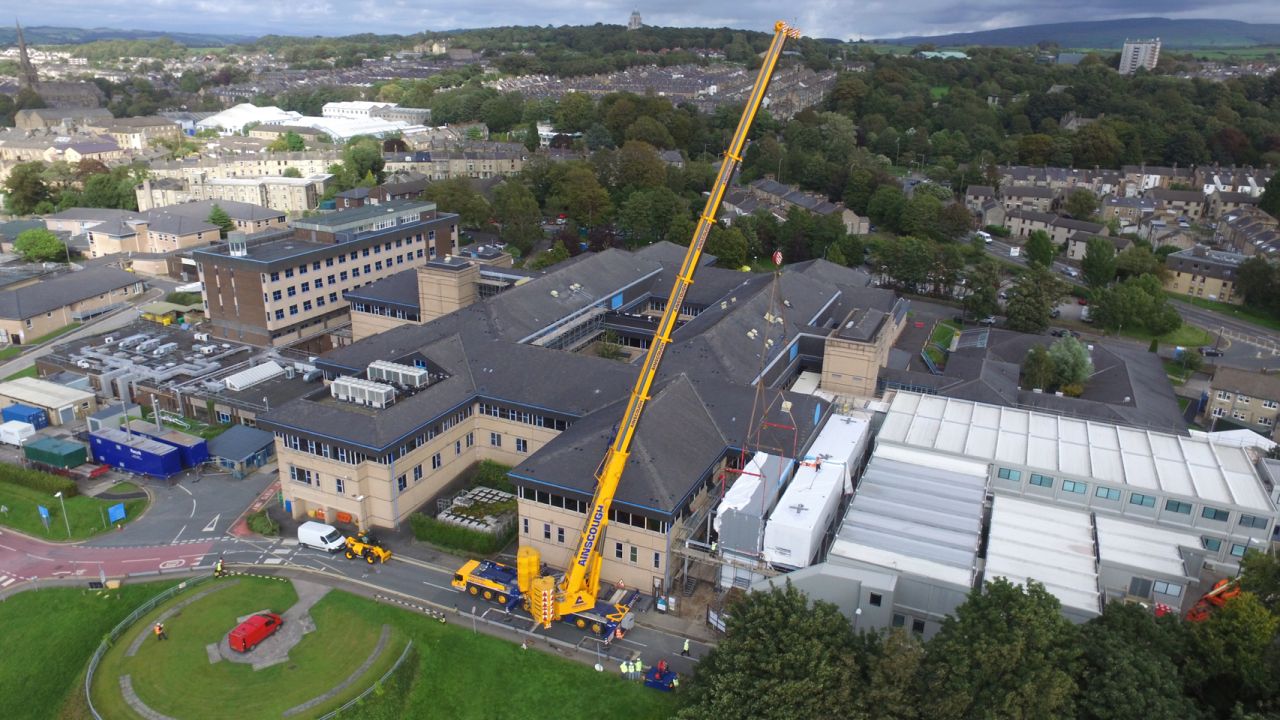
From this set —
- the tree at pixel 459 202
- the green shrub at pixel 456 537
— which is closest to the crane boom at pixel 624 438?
the green shrub at pixel 456 537

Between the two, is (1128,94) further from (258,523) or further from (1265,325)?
(258,523)

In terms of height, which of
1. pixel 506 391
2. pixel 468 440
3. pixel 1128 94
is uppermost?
pixel 1128 94

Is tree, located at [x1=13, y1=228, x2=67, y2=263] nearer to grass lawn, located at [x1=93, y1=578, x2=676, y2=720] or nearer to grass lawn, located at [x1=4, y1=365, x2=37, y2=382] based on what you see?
Result: grass lawn, located at [x1=4, y1=365, x2=37, y2=382]

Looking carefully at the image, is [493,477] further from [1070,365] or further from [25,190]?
[25,190]

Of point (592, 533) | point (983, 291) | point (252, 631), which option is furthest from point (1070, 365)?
point (252, 631)

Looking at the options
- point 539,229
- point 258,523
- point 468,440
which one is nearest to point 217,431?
point 258,523

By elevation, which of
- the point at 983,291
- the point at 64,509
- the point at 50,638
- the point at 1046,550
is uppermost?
the point at 983,291
